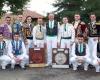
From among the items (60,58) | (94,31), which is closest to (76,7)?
(94,31)

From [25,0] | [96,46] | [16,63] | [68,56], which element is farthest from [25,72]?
[25,0]

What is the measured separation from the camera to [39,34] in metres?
14.6

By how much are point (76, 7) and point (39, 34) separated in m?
18.6

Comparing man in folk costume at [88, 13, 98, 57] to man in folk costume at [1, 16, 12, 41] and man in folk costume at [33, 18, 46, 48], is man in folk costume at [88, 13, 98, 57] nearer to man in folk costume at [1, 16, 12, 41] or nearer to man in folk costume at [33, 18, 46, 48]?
man in folk costume at [33, 18, 46, 48]

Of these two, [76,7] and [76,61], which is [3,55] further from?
[76,7]

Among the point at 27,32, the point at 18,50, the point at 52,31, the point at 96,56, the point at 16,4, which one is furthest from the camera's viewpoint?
the point at 16,4

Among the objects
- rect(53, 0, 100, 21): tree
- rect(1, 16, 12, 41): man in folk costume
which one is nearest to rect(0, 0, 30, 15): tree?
rect(53, 0, 100, 21): tree

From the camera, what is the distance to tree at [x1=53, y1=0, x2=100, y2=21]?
102ft

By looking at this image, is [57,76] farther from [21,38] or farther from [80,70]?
[21,38]

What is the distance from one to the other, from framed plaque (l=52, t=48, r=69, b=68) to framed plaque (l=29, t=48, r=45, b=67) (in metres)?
0.44


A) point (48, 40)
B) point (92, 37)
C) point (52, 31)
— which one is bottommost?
point (48, 40)

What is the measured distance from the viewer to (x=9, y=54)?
555 inches

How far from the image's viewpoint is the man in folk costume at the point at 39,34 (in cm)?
1461

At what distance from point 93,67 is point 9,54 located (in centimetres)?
309
